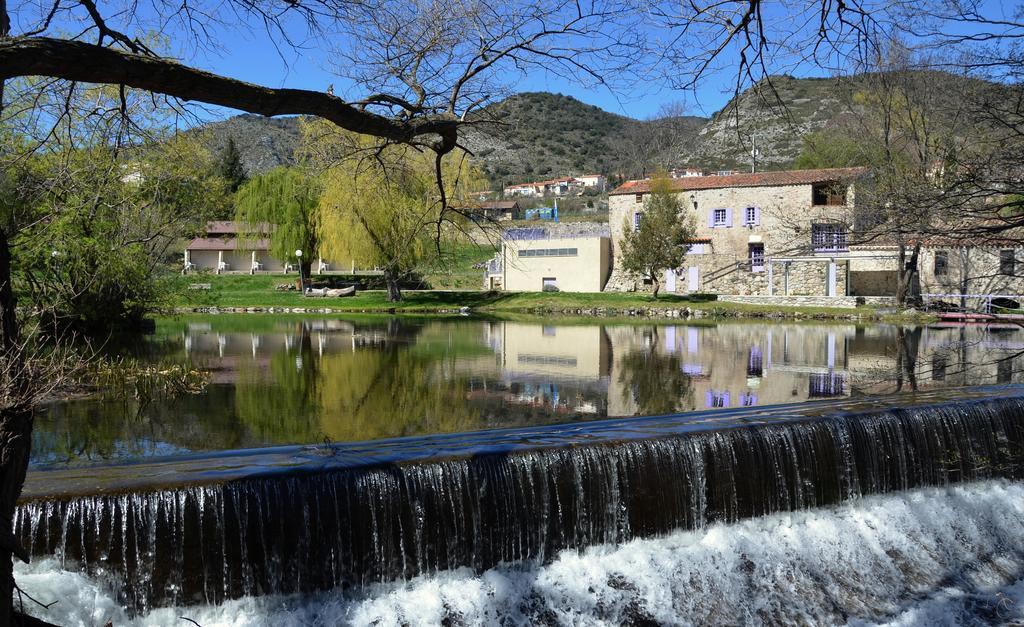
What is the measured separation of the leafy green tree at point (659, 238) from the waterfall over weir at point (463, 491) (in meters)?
24.3

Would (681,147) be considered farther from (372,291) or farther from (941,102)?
(941,102)

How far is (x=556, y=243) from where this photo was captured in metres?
39.4

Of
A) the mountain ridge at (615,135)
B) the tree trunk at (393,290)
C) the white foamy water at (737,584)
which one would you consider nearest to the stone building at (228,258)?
the mountain ridge at (615,135)

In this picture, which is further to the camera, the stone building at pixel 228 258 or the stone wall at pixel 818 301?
the stone building at pixel 228 258

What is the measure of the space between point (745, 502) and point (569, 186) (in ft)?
236

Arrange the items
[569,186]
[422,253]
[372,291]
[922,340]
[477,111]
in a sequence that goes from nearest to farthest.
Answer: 1. [477,111]
2. [922,340]
3. [422,253]
4. [372,291]
5. [569,186]

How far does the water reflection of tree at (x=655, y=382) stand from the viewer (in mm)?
11656

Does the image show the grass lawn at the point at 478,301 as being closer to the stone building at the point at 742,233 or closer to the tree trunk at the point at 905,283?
the stone building at the point at 742,233

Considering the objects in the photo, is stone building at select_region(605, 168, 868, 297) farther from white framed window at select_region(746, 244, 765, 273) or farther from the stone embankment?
the stone embankment

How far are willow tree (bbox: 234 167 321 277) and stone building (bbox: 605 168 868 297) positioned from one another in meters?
14.4

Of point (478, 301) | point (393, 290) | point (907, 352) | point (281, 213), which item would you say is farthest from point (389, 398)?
point (281, 213)

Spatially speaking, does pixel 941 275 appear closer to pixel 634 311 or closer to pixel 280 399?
pixel 634 311

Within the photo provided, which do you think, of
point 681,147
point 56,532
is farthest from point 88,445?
point 681,147

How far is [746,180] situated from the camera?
36.8 metres
